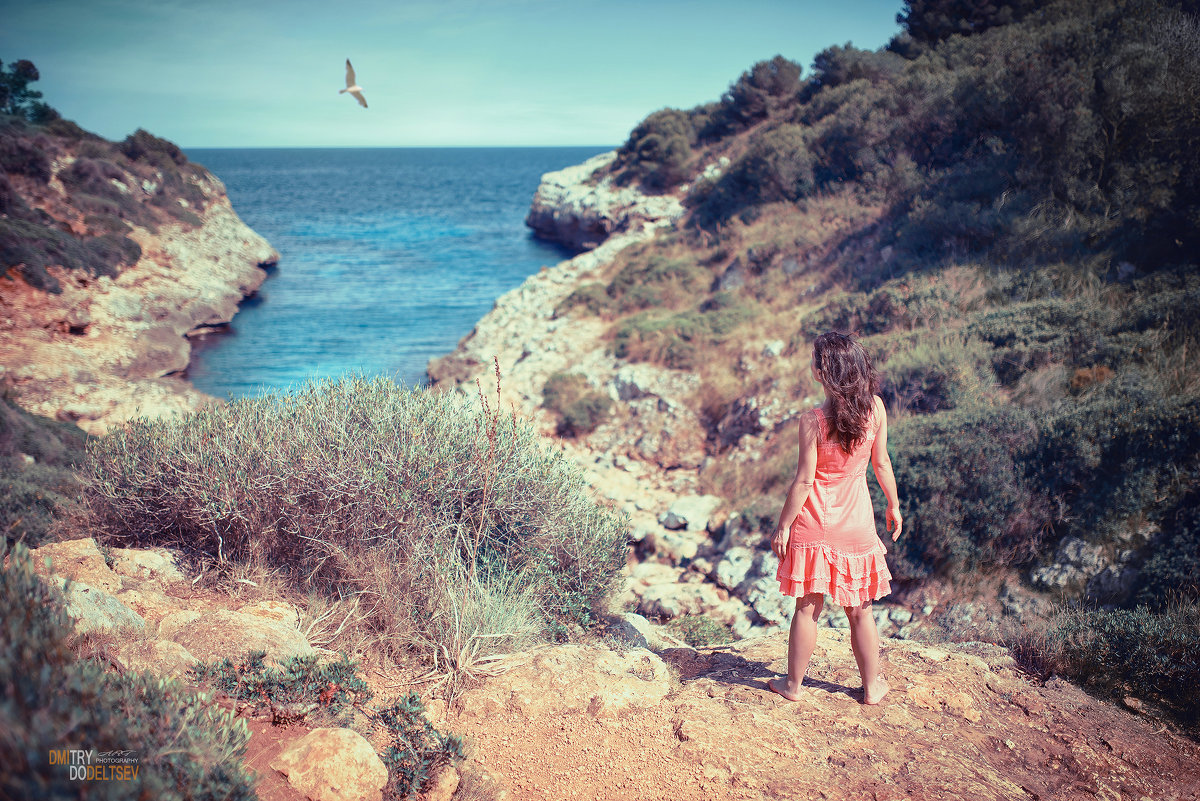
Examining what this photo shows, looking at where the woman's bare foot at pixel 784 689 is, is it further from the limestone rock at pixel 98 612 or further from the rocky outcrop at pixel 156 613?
the limestone rock at pixel 98 612

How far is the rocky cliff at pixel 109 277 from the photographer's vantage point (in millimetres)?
12773

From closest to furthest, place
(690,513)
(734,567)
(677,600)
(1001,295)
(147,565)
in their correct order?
(147,565)
(677,600)
(734,567)
(690,513)
(1001,295)

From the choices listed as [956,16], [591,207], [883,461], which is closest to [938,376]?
[883,461]

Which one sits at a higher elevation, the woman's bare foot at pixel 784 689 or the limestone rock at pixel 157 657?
the limestone rock at pixel 157 657

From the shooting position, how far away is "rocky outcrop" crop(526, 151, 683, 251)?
26859mm

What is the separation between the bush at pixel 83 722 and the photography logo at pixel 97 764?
1 cm

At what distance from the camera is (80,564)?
3406mm

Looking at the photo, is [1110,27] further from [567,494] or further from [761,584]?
[567,494]

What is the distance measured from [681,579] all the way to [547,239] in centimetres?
3462

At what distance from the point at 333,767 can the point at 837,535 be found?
2303 mm

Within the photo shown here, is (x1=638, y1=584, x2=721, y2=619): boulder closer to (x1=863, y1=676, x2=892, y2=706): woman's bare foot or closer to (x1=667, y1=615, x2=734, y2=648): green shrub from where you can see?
(x1=667, y1=615, x2=734, y2=648): green shrub

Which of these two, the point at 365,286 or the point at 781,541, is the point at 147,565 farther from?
the point at 365,286

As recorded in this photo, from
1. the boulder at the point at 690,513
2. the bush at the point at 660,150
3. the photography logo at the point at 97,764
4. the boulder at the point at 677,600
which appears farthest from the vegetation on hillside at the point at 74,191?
the bush at the point at 660,150

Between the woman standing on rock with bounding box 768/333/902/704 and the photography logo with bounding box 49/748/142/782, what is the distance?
236cm
